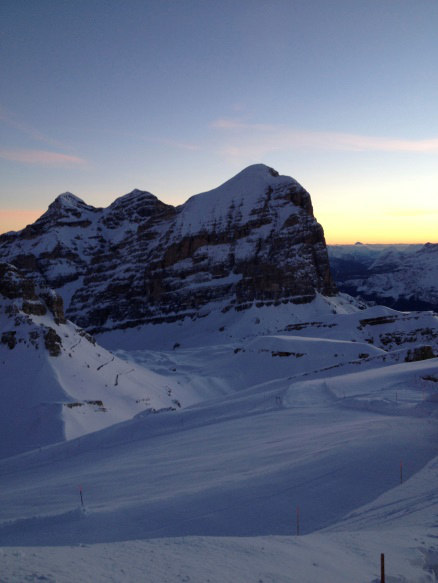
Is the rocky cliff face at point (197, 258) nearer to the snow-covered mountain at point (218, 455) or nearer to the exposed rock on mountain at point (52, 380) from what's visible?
the snow-covered mountain at point (218, 455)

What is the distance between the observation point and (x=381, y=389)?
2275 centimetres

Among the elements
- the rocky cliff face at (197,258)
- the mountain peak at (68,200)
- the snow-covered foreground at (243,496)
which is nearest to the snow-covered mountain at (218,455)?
the snow-covered foreground at (243,496)

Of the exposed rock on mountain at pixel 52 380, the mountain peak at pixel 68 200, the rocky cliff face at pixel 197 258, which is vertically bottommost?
the exposed rock on mountain at pixel 52 380

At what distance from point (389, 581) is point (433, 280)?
205632 millimetres

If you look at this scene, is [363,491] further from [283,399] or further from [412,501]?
[283,399]

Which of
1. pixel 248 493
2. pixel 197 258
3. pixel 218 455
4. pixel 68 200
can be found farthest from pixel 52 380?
pixel 68 200

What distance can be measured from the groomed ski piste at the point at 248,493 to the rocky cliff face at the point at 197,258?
213 feet

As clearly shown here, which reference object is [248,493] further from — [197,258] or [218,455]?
[197,258]

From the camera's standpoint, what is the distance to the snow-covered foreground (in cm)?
721

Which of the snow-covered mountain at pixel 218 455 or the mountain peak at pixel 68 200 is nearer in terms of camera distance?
the snow-covered mountain at pixel 218 455

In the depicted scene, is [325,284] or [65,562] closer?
[65,562]

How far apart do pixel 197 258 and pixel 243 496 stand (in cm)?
9119

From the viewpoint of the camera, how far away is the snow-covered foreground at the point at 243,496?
721 cm

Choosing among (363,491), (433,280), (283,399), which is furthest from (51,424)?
(433,280)
